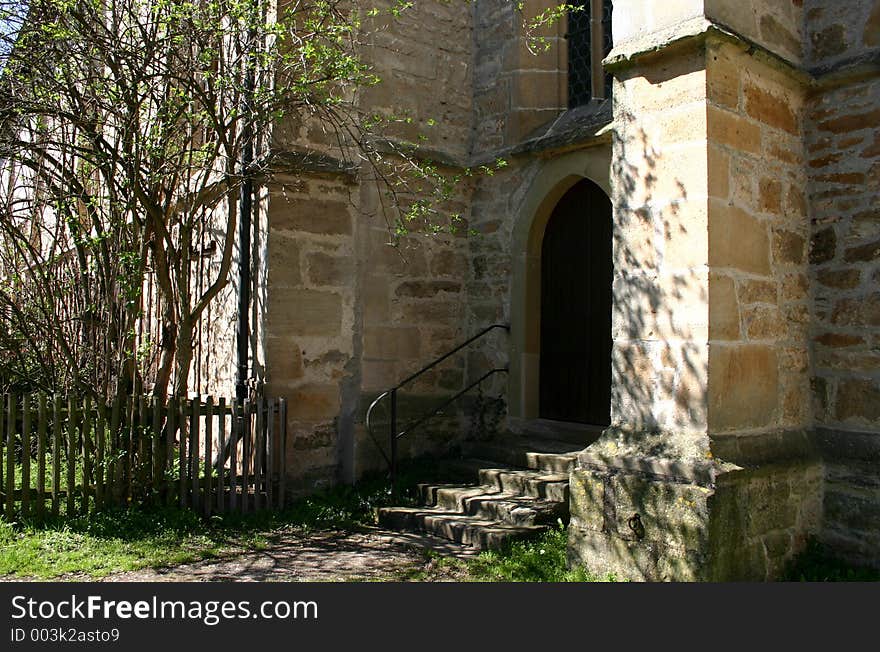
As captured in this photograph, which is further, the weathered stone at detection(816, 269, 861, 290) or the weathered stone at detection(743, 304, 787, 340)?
the weathered stone at detection(816, 269, 861, 290)

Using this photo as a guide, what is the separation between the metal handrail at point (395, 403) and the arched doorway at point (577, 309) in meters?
0.51

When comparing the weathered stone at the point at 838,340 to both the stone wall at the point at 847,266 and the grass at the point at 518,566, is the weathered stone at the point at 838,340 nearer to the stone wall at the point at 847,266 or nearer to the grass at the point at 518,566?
the stone wall at the point at 847,266

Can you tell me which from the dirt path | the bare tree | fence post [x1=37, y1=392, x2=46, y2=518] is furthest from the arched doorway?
fence post [x1=37, y1=392, x2=46, y2=518]

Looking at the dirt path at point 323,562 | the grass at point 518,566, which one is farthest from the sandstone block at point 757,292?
the dirt path at point 323,562

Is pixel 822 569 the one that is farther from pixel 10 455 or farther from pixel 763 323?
pixel 10 455

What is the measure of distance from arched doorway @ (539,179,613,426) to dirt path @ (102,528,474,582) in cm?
217

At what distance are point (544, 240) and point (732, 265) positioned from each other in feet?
11.4

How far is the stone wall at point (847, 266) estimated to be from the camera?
15.1 feet

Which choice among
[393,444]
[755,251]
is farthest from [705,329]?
[393,444]

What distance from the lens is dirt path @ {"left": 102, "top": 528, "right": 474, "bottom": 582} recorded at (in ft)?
16.4

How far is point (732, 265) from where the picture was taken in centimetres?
437

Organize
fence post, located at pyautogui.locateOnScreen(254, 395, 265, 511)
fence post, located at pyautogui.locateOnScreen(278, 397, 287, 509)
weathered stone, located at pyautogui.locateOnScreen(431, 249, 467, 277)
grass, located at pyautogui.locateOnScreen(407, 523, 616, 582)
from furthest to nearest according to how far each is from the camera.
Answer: weathered stone, located at pyautogui.locateOnScreen(431, 249, 467, 277) → fence post, located at pyautogui.locateOnScreen(278, 397, 287, 509) → fence post, located at pyautogui.locateOnScreen(254, 395, 265, 511) → grass, located at pyautogui.locateOnScreen(407, 523, 616, 582)

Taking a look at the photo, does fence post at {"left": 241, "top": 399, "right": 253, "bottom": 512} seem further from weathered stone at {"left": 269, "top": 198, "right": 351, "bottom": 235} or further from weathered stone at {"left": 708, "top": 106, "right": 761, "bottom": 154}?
weathered stone at {"left": 708, "top": 106, "right": 761, "bottom": 154}

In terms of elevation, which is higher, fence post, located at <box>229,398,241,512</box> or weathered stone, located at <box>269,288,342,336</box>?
weathered stone, located at <box>269,288,342,336</box>
